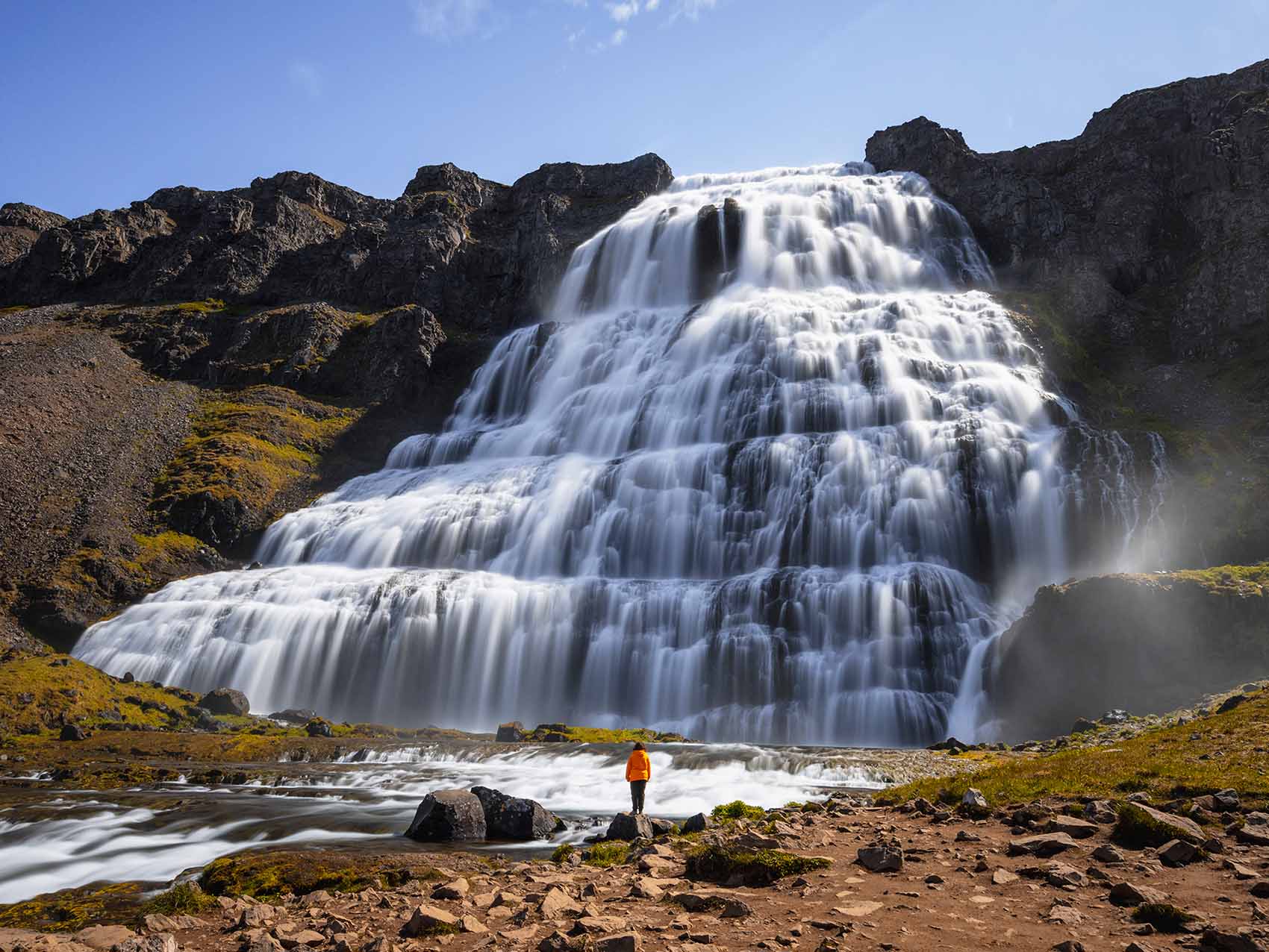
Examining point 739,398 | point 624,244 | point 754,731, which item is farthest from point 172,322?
point 754,731

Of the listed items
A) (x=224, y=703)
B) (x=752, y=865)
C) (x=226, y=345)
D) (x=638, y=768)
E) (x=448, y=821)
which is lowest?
(x=224, y=703)

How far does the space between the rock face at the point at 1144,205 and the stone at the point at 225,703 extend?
2601 inches

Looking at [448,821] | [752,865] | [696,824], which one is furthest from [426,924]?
[448,821]

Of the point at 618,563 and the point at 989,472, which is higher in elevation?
the point at 989,472

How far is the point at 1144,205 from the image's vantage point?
235 ft

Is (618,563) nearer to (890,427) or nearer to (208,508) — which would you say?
(890,427)

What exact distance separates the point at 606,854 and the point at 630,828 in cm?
170

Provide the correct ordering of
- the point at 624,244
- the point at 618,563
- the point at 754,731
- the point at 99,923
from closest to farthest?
the point at 99,923 < the point at 754,731 < the point at 618,563 < the point at 624,244

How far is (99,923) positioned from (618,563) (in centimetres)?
3586

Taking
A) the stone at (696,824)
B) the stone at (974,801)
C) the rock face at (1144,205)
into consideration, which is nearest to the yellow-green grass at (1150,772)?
the stone at (974,801)

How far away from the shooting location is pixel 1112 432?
43781 mm

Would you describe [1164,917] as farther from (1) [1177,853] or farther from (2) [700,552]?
(2) [700,552]

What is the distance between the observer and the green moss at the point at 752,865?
29.2 feet

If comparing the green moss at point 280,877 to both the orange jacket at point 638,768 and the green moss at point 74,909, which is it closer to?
the green moss at point 74,909
